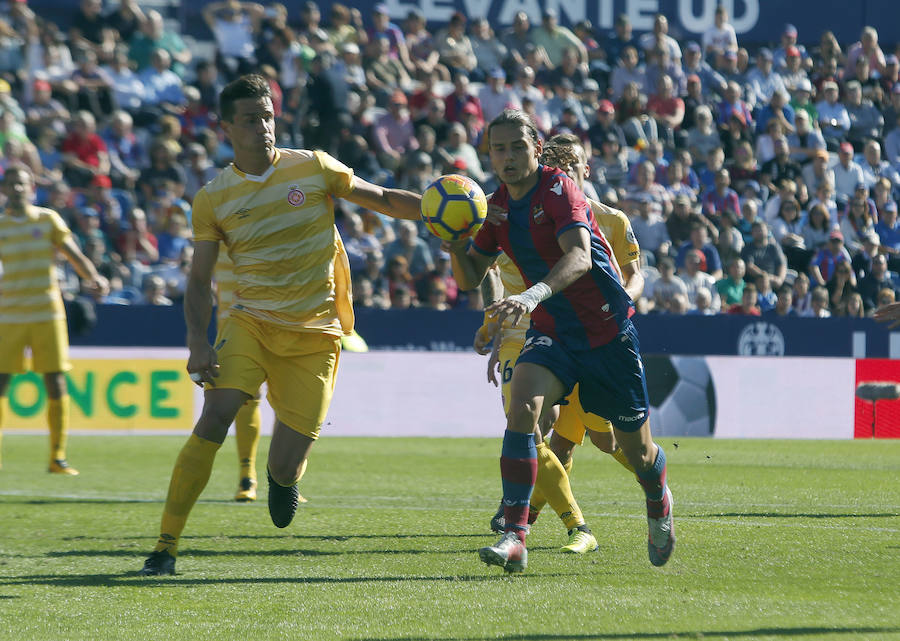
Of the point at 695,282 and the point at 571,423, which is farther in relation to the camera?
the point at 695,282

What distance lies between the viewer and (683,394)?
16328 mm

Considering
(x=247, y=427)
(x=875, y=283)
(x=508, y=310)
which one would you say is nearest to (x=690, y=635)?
(x=508, y=310)

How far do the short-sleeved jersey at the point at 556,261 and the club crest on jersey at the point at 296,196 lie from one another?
98 centimetres

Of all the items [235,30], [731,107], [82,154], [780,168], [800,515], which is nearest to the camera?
[800,515]

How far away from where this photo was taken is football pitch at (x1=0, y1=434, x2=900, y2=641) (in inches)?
188

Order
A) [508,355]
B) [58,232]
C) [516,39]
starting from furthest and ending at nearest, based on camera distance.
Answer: [516,39] < [58,232] < [508,355]

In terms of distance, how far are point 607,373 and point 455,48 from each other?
15871 millimetres

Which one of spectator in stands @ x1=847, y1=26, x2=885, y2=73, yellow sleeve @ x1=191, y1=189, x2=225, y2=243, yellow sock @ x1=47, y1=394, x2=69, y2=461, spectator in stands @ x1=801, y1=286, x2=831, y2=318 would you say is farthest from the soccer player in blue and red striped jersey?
spectator in stands @ x1=847, y1=26, x2=885, y2=73

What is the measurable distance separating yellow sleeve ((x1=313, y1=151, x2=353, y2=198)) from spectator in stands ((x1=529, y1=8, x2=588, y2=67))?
51.7 ft

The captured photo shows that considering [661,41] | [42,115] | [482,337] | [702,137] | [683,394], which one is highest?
[661,41]

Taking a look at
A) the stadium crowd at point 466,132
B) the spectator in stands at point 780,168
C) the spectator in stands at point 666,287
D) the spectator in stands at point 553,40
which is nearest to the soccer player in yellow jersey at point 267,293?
the stadium crowd at point 466,132

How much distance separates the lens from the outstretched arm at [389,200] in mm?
6395

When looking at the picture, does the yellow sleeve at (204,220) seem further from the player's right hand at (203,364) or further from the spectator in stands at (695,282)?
the spectator in stands at (695,282)

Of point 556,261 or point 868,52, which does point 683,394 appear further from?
point 556,261
